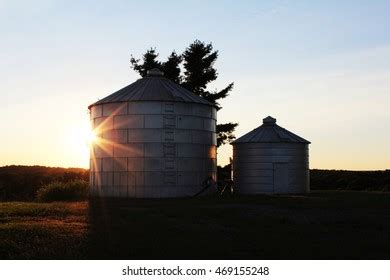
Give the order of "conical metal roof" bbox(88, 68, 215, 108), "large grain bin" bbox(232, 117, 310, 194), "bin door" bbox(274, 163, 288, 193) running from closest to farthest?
"conical metal roof" bbox(88, 68, 215, 108)
"bin door" bbox(274, 163, 288, 193)
"large grain bin" bbox(232, 117, 310, 194)

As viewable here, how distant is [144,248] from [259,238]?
12.8 ft

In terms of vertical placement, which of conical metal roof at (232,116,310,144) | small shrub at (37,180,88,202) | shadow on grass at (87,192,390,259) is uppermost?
conical metal roof at (232,116,310,144)

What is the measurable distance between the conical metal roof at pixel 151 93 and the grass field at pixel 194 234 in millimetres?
14616

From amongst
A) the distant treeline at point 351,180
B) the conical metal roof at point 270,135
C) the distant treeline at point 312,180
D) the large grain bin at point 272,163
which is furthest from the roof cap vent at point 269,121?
the distant treeline at point 351,180

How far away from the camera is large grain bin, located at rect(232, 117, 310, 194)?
47.0m

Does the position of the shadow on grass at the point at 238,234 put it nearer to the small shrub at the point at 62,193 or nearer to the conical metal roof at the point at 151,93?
the small shrub at the point at 62,193

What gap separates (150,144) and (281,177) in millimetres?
12376

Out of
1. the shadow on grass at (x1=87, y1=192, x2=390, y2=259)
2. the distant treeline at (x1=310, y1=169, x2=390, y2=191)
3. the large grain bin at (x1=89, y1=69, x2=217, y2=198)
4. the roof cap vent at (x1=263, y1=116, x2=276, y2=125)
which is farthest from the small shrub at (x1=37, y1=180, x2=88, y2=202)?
the distant treeline at (x1=310, y1=169, x2=390, y2=191)

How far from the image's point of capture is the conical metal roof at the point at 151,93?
135 feet

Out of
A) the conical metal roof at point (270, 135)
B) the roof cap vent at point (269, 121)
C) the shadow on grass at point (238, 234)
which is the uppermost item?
the roof cap vent at point (269, 121)

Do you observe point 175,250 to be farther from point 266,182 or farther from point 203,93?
point 203,93

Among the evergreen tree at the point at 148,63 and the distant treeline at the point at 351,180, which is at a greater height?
the evergreen tree at the point at 148,63

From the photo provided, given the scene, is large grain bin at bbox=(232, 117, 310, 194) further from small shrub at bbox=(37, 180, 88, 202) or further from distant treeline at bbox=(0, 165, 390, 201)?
small shrub at bbox=(37, 180, 88, 202)

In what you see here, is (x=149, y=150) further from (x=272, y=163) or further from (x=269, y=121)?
(x=269, y=121)
